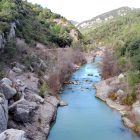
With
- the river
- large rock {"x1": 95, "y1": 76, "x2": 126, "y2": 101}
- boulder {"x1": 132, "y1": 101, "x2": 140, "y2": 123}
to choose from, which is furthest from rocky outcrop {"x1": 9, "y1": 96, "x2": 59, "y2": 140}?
boulder {"x1": 132, "y1": 101, "x2": 140, "y2": 123}

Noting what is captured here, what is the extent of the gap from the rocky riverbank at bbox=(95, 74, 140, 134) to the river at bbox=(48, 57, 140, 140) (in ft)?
2.35

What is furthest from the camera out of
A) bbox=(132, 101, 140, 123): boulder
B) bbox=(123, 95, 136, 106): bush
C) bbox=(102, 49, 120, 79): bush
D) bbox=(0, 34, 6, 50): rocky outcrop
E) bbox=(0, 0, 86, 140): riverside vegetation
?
bbox=(102, 49, 120, 79): bush

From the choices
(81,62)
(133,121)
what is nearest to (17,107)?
(133,121)

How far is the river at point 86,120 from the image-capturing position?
37719 millimetres

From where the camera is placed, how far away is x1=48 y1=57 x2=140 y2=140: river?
124 ft

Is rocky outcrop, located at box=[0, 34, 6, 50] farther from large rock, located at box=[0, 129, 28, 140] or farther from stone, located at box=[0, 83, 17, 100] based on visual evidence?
large rock, located at box=[0, 129, 28, 140]

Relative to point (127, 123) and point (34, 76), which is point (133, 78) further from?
point (34, 76)

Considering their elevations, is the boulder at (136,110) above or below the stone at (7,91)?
below

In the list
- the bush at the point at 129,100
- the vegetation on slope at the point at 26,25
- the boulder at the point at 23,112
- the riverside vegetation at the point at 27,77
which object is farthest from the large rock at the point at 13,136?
the vegetation on slope at the point at 26,25

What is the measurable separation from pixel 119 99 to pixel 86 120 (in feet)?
26.2

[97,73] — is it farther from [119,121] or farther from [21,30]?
[119,121]

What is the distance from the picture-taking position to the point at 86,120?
141 ft

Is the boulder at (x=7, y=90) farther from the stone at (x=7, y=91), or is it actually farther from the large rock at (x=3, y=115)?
the large rock at (x=3, y=115)

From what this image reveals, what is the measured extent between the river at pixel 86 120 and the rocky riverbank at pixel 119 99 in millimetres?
716
